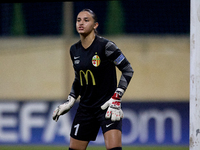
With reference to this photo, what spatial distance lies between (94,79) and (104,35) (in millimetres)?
5301

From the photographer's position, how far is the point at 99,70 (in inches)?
143

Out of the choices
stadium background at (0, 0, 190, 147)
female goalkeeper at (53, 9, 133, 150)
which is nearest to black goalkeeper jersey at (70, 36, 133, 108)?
female goalkeeper at (53, 9, 133, 150)

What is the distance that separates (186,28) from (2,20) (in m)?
4.48

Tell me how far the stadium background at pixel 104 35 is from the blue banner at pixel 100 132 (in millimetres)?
446

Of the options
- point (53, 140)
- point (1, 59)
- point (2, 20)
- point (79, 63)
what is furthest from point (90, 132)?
point (2, 20)

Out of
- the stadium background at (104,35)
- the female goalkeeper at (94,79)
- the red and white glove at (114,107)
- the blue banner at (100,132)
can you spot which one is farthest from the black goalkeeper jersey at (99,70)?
the stadium background at (104,35)

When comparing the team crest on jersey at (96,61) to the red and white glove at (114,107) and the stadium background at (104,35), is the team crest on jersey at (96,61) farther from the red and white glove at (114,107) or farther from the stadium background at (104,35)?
the stadium background at (104,35)

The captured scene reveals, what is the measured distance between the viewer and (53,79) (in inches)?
348

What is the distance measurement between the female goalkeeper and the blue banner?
353 cm

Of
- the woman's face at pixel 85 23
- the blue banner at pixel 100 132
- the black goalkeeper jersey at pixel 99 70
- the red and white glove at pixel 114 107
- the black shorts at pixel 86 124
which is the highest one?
the woman's face at pixel 85 23

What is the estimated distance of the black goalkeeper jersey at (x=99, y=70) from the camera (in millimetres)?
3574

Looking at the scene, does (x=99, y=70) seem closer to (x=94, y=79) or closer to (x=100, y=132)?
(x=94, y=79)

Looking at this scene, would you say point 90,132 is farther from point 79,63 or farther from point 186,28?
point 186,28

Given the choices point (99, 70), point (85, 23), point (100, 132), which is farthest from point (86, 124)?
point (100, 132)
